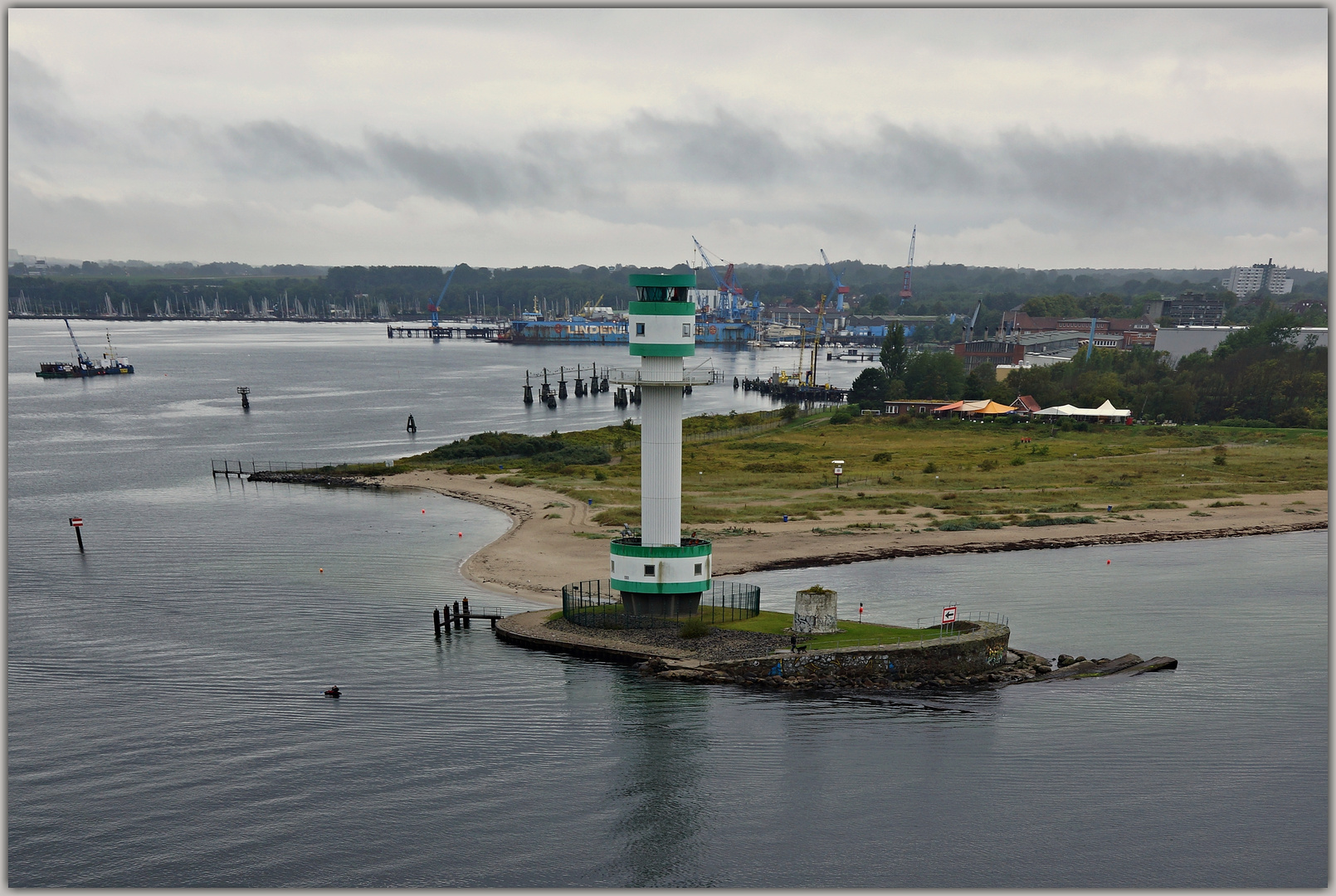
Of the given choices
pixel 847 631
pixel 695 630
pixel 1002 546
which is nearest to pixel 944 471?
pixel 1002 546

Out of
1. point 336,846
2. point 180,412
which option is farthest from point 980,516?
point 180,412

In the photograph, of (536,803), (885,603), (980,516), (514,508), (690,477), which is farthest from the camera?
(690,477)

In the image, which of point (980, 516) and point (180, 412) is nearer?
point (980, 516)

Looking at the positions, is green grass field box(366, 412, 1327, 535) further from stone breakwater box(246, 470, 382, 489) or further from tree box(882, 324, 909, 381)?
tree box(882, 324, 909, 381)

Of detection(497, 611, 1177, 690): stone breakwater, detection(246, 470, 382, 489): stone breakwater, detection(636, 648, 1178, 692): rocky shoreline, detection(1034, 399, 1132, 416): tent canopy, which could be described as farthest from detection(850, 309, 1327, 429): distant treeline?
detection(497, 611, 1177, 690): stone breakwater

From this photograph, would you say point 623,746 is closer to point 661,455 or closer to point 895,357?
point 661,455

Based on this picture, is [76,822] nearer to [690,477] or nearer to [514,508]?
→ [514,508]
